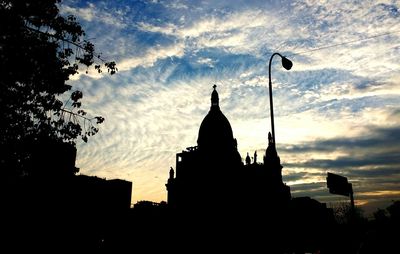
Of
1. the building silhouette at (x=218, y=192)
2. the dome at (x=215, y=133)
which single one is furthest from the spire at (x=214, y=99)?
the dome at (x=215, y=133)

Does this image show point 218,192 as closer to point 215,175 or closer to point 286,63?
point 215,175

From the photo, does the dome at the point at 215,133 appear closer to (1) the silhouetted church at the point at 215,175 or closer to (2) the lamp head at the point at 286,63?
(1) the silhouetted church at the point at 215,175

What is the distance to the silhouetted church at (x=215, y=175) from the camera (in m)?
58.8

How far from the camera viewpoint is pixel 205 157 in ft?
216

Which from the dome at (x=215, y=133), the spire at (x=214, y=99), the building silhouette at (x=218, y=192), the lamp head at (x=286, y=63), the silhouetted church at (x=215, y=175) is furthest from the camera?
the spire at (x=214, y=99)

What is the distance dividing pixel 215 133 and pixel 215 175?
9394 millimetres

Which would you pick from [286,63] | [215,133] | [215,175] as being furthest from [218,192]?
[286,63]

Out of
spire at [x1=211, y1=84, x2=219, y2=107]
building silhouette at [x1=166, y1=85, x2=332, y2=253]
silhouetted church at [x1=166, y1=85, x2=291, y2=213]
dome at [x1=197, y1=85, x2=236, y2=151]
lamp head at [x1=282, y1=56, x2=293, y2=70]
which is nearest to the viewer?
lamp head at [x1=282, y1=56, x2=293, y2=70]

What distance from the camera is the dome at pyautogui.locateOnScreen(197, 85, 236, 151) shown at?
67062 mm

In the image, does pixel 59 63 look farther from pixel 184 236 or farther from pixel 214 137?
pixel 214 137

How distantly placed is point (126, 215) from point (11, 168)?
46.9m

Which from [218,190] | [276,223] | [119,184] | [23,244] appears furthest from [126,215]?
[276,223]

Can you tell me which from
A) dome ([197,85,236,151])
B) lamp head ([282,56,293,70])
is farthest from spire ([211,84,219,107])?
lamp head ([282,56,293,70])

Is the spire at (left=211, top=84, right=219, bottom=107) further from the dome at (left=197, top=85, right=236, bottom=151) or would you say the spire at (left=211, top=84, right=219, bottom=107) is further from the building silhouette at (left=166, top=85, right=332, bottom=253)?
the dome at (left=197, top=85, right=236, bottom=151)
